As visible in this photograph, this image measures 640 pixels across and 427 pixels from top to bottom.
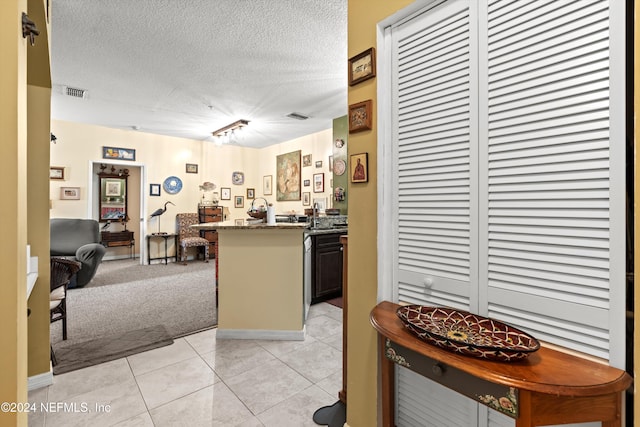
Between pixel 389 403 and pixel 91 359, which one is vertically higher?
pixel 389 403

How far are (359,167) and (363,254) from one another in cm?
44

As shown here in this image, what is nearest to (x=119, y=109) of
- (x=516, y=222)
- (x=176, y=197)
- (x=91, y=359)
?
(x=176, y=197)

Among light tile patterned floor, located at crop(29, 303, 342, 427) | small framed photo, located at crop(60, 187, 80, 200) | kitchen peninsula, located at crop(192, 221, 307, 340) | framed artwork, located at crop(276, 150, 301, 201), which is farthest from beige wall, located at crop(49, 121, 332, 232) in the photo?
light tile patterned floor, located at crop(29, 303, 342, 427)

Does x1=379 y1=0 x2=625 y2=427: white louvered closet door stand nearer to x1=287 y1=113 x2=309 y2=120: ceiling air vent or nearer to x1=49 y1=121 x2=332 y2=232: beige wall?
x1=287 y1=113 x2=309 y2=120: ceiling air vent

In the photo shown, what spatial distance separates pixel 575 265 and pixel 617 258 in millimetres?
99

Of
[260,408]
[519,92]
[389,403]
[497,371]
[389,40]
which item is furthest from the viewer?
[260,408]

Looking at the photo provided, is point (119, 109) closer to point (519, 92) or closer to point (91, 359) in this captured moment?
point (91, 359)

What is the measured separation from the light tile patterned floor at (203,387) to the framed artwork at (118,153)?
508 cm

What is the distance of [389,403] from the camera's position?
1212 mm

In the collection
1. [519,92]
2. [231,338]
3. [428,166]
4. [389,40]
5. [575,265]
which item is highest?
[389,40]

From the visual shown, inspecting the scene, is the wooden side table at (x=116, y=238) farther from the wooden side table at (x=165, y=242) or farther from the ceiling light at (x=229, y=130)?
the ceiling light at (x=229, y=130)

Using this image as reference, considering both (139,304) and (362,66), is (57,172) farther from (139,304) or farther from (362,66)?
(362,66)

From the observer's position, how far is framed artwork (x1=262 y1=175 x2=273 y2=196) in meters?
7.55

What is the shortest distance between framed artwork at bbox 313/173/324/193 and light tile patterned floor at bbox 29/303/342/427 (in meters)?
3.67
